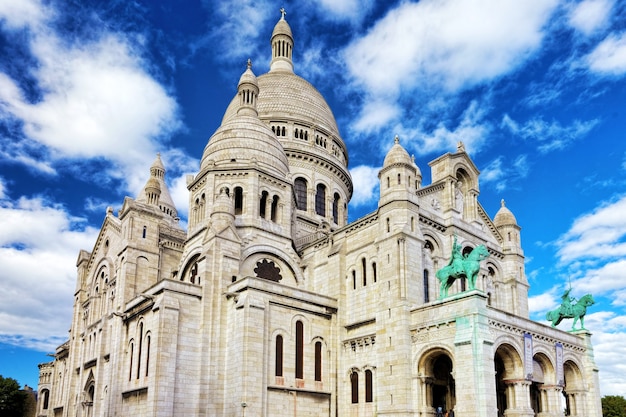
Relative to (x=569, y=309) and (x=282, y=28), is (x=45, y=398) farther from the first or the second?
(x=569, y=309)

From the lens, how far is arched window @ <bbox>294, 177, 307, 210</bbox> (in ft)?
194

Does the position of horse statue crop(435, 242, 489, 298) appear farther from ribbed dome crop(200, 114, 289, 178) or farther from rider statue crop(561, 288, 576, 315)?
ribbed dome crop(200, 114, 289, 178)

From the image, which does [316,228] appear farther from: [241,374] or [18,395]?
[18,395]

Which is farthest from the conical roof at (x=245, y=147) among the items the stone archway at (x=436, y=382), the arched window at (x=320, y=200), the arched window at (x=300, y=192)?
the stone archway at (x=436, y=382)

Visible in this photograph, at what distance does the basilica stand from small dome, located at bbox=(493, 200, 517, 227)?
208 millimetres

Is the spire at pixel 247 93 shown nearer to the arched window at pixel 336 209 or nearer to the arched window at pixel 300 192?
the arched window at pixel 300 192

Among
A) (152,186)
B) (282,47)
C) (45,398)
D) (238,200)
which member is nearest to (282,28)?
(282,47)

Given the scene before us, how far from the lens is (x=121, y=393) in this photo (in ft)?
134

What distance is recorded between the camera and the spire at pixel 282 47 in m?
72.4

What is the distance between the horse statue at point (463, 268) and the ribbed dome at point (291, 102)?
3059 cm

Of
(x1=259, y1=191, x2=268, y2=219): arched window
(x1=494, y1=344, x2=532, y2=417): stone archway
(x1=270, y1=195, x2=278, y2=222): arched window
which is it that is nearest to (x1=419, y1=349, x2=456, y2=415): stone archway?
(x1=494, y1=344, x2=532, y2=417): stone archway

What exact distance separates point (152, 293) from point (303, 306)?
400 inches

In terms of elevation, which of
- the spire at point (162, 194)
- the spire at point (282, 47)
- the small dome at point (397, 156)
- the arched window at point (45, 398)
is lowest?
the arched window at point (45, 398)

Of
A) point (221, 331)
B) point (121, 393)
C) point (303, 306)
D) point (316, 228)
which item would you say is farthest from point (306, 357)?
point (316, 228)
